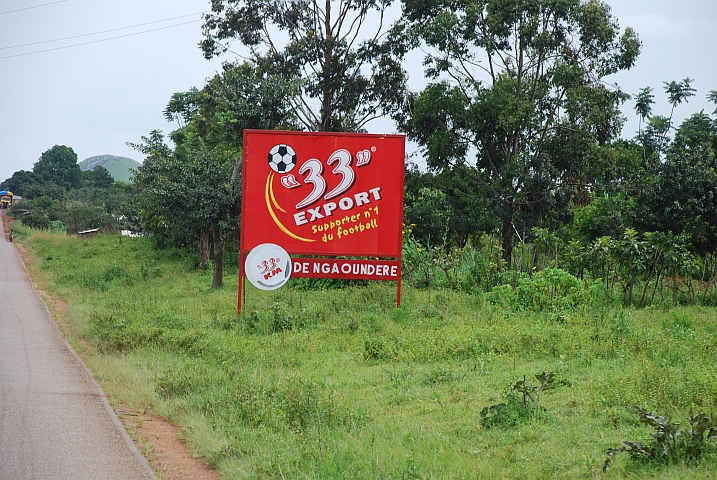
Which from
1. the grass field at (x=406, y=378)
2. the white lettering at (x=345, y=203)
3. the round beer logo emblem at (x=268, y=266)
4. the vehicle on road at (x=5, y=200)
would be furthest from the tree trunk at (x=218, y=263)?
the vehicle on road at (x=5, y=200)

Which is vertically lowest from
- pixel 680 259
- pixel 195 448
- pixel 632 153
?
pixel 195 448

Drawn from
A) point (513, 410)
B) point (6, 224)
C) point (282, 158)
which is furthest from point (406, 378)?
point (6, 224)

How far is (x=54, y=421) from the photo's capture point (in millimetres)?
7172

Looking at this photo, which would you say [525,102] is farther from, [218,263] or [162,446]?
[162,446]

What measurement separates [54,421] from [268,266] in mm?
6551

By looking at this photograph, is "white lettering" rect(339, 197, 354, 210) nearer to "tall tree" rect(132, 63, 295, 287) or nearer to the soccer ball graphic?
the soccer ball graphic

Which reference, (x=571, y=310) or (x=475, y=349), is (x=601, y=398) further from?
(x=571, y=310)

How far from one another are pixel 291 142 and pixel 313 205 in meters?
1.26

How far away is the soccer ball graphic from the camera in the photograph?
1355cm

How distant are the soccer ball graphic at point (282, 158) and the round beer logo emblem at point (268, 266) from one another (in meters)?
1.45

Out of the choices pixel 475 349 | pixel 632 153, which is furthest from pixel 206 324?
pixel 632 153

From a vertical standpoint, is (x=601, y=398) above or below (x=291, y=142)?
below

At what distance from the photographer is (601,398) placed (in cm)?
684

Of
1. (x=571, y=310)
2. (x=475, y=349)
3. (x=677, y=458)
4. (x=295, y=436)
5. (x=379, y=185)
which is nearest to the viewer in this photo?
(x=677, y=458)
